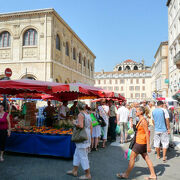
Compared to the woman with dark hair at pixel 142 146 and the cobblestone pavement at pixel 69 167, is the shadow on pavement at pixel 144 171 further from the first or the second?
the woman with dark hair at pixel 142 146

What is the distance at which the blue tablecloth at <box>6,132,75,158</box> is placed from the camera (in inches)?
235

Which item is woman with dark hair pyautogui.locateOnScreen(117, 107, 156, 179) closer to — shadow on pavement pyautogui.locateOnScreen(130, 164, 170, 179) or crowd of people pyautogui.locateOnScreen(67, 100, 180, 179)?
crowd of people pyautogui.locateOnScreen(67, 100, 180, 179)

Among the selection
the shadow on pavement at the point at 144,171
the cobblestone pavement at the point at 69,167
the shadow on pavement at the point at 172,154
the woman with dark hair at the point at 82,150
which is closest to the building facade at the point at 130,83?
the shadow on pavement at the point at 172,154

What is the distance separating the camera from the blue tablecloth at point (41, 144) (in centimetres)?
596

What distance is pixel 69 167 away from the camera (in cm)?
527

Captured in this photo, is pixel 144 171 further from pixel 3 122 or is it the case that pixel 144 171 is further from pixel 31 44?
pixel 31 44

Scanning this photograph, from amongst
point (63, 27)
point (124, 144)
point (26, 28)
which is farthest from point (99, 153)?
point (63, 27)

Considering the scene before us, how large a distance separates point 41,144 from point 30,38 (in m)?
16.3

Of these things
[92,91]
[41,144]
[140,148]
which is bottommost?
[41,144]

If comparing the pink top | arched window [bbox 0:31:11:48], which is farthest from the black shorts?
arched window [bbox 0:31:11:48]

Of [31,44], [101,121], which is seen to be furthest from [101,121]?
[31,44]

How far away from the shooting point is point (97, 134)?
23.7 ft

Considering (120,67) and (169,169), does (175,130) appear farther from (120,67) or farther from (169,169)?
(120,67)

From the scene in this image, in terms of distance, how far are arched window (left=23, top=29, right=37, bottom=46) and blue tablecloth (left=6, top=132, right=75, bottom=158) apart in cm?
1526
